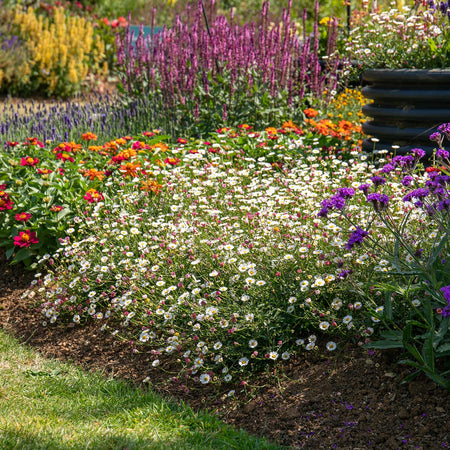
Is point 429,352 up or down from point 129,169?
down

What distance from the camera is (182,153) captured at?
618 cm

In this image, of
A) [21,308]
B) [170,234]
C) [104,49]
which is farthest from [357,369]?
[104,49]

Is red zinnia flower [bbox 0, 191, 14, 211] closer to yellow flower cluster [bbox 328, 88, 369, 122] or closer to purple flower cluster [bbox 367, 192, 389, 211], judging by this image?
purple flower cluster [bbox 367, 192, 389, 211]

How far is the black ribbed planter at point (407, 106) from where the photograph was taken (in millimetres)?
5539

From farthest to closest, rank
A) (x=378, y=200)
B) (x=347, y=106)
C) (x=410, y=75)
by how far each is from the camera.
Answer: (x=347, y=106) < (x=410, y=75) < (x=378, y=200)

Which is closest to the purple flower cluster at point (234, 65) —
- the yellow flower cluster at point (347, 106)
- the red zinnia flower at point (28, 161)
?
the yellow flower cluster at point (347, 106)

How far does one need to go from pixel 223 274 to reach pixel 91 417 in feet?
4.10

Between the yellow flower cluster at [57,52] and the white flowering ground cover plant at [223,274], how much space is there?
7.75 meters

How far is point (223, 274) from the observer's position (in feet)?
12.9

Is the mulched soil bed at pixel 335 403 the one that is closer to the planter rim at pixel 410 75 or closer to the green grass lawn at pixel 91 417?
the green grass lawn at pixel 91 417

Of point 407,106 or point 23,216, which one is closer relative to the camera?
point 23,216

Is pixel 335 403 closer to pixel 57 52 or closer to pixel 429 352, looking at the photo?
pixel 429 352

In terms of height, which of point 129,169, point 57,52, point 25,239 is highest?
point 57,52

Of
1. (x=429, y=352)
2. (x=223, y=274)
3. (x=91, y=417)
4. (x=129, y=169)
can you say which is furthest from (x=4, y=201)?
(x=429, y=352)
